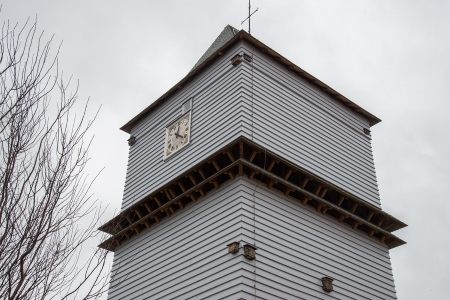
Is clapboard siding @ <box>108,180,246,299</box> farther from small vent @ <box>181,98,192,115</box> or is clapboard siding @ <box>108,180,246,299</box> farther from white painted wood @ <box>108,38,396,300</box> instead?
small vent @ <box>181,98,192,115</box>

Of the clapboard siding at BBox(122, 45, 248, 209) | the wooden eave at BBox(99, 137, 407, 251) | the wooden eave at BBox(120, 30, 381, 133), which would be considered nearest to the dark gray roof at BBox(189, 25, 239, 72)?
the wooden eave at BBox(120, 30, 381, 133)

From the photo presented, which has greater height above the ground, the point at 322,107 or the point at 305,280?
the point at 322,107

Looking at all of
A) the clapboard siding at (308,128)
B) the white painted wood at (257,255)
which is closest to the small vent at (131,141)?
the white painted wood at (257,255)

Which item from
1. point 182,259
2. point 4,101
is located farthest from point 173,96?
point 4,101

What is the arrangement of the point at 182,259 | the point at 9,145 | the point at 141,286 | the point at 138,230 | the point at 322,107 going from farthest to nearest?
the point at 322,107 < the point at 138,230 < the point at 141,286 < the point at 182,259 < the point at 9,145

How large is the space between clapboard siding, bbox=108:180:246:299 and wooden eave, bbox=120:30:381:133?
17.4 ft

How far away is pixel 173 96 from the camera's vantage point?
63.3 ft

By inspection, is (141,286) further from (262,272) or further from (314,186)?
(314,186)

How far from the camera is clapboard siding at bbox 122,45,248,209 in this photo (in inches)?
617

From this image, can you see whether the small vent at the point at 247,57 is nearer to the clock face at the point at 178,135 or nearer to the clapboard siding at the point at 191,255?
the clock face at the point at 178,135

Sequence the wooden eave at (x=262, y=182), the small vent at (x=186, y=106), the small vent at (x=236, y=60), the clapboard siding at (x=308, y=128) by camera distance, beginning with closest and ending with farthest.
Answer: the wooden eave at (x=262, y=182)
the clapboard siding at (x=308, y=128)
the small vent at (x=236, y=60)
the small vent at (x=186, y=106)

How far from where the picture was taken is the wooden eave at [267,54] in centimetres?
1719

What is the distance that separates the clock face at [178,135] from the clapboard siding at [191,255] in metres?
2.49

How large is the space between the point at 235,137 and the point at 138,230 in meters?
4.95
